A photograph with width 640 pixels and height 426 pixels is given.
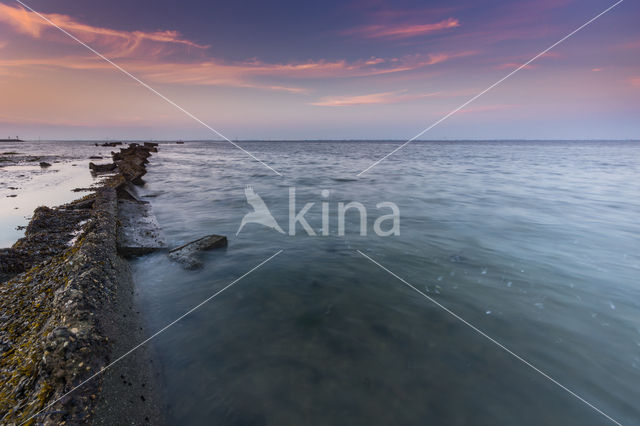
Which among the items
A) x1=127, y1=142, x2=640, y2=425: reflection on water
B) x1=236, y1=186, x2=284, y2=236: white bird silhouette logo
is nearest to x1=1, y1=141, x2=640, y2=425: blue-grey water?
x1=127, y1=142, x2=640, y2=425: reflection on water

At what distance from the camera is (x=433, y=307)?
569cm

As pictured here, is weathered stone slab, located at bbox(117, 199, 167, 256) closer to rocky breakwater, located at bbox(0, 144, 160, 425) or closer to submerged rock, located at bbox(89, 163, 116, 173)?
rocky breakwater, located at bbox(0, 144, 160, 425)

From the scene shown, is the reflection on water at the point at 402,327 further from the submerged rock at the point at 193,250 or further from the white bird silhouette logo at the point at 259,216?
the white bird silhouette logo at the point at 259,216

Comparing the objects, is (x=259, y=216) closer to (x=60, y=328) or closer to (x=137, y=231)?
(x=137, y=231)

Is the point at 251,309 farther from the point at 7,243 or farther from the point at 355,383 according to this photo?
the point at 7,243

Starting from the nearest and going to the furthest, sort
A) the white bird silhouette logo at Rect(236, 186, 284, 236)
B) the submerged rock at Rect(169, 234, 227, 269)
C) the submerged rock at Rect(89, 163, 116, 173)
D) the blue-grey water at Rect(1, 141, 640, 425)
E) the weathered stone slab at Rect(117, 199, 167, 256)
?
the blue-grey water at Rect(1, 141, 640, 425)
the submerged rock at Rect(169, 234, 227, 269)
the weathered stone slab at Rect(117, 199, 167, 256)
the white bird silhouette logo at Rect(236, 186, 284, 236)
the submerged rock at Rect(89, 163, 116, 173)

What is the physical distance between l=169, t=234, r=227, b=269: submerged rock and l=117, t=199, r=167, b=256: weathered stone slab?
0.70 meters

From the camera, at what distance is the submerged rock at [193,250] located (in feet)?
23.5

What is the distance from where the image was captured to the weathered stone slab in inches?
293

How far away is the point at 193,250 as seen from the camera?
307 inches

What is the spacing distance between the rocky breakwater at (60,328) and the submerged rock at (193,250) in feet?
4.37

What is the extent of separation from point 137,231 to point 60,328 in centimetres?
645

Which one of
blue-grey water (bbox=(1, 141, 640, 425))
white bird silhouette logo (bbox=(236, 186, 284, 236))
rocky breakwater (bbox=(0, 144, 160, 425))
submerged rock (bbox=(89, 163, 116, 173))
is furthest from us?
submerged rock (bbox=(89, 163, 116, 173))

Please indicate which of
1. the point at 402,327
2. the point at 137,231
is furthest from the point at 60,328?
the point at 137,231
